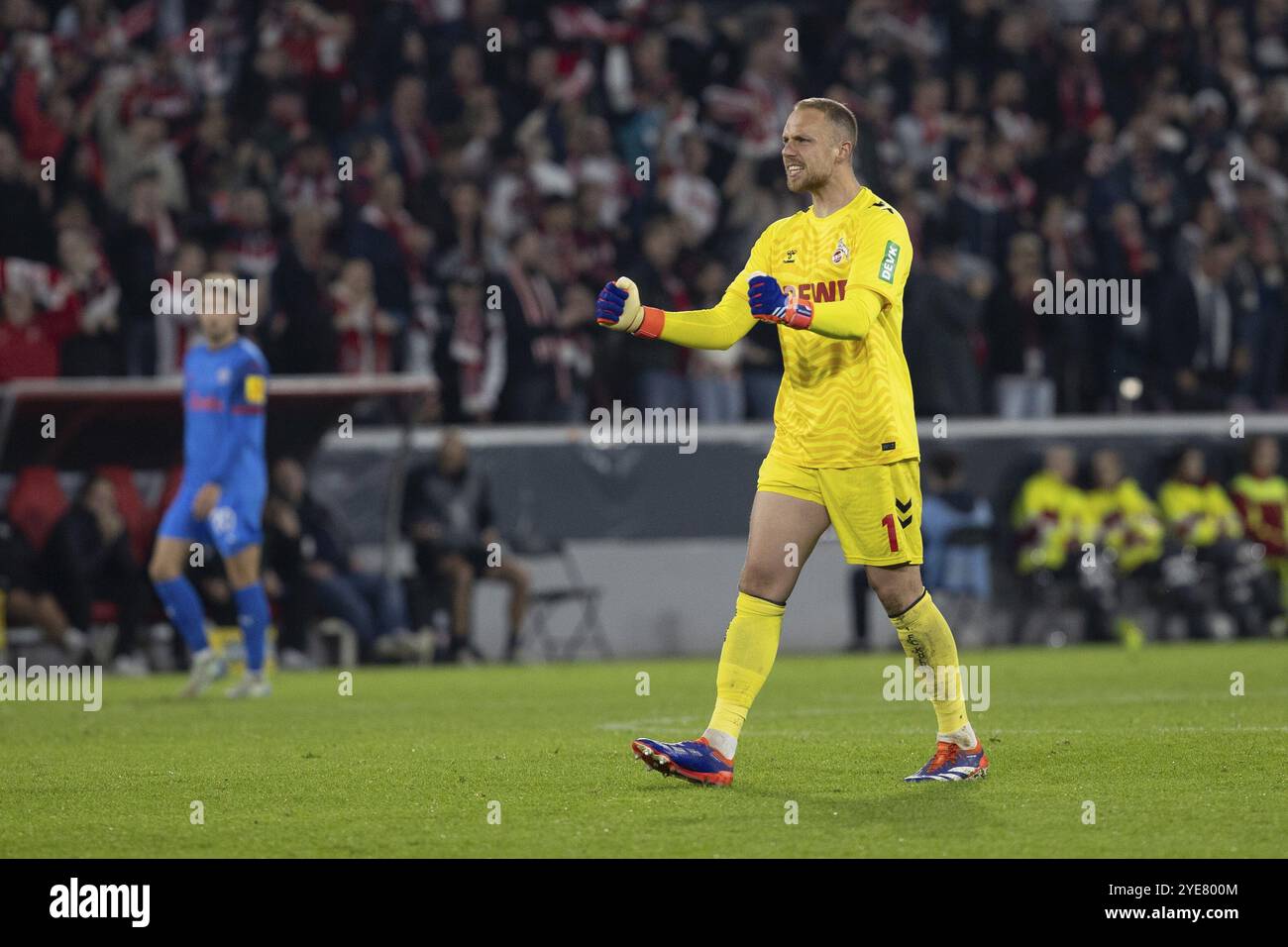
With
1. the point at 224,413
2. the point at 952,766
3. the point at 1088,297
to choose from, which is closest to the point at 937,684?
the point at 952,766

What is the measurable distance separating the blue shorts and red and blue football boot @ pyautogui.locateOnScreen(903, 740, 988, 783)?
20.4 ft

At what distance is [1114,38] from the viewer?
72.4ft

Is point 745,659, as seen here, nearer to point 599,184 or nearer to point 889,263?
point 889,263

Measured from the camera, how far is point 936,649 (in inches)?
297

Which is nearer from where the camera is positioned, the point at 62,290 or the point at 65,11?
the point at 62,290

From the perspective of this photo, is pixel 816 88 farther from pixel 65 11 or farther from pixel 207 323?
pixel 207 323

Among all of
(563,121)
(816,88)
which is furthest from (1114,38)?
(563,121)

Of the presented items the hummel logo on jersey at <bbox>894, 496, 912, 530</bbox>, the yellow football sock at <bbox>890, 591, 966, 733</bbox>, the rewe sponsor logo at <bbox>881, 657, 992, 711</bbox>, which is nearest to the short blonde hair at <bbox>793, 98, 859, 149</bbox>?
the hummel logo on jersey at <bbox>894, 496, 912, 530</bbox>

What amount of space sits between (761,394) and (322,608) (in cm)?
418

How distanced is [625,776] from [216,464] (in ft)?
18.5

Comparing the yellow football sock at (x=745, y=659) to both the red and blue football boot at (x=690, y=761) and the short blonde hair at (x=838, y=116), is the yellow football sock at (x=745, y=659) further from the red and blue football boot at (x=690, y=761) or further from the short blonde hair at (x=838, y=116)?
the short blonde hair at (x=838, y=116)

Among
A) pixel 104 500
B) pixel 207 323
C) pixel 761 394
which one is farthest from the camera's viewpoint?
pixel 761 394

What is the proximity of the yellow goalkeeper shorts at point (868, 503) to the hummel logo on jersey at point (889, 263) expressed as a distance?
67 cm

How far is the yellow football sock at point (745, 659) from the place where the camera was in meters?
7.45
